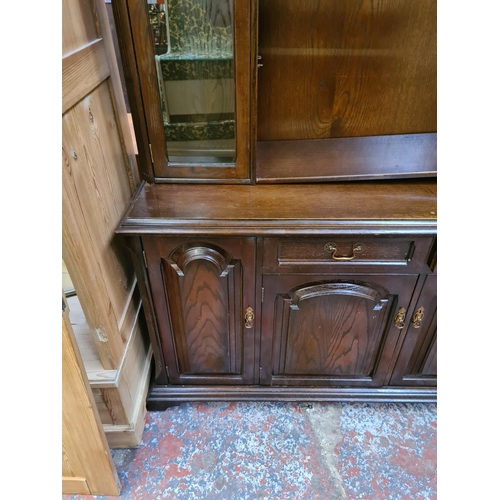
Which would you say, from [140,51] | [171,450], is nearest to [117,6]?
[140,51]

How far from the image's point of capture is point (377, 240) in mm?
1017

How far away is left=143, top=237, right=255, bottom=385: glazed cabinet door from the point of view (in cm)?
105

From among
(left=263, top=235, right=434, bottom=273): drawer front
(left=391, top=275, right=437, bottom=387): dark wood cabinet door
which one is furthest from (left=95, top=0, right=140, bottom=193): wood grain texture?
(left=391, top=275, right=437, bottom=387): dark wood cabinet door

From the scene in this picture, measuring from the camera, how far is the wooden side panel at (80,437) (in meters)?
0.84

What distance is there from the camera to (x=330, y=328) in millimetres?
1222

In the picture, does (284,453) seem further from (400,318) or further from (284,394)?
(400,318)

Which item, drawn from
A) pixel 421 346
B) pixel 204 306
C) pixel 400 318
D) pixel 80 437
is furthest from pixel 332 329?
pixel 80 437

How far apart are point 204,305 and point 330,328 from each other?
44 centimetres

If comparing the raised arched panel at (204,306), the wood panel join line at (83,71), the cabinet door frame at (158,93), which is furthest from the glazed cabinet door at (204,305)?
the wood panel join line at (83,71)

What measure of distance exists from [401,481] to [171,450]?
31.6 inches

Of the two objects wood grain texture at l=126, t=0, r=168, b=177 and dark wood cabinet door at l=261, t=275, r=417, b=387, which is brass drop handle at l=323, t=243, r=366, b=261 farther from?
wood grain texture at l=126, t=0, r=168, b=177

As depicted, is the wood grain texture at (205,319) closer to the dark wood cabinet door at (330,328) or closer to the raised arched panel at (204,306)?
the raised arched panel at (204,306)

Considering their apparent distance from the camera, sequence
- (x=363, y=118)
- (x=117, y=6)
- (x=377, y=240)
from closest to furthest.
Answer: (x=117, y=6)
(x=377, y=240)
(x=363, y=118)

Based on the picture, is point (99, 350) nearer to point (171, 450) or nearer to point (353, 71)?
point (171, 450)
